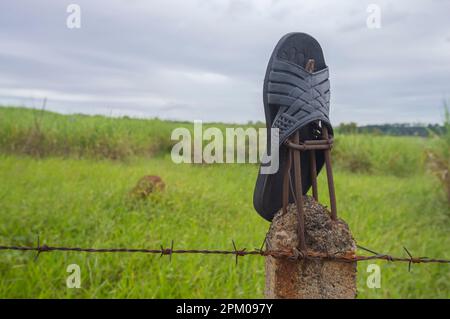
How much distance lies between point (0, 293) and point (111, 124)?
455 centimetres

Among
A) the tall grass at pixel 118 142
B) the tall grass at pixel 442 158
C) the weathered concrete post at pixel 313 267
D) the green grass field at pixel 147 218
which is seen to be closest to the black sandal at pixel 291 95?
the weathered concrete post at pixel 313 267

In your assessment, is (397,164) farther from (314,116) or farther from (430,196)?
(314,116)

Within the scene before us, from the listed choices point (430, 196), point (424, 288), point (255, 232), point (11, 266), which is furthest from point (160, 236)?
point (430, 196)

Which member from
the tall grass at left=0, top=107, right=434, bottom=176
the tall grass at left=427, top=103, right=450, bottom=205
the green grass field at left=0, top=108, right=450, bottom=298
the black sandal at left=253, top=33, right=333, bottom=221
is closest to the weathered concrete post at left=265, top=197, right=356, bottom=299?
the black sandal at left=253, top=33, right=333, bottom=221

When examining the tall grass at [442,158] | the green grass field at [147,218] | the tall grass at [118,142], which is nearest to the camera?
the green grass field at [147,218]

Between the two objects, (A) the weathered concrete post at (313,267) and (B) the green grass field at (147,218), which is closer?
(A) the weathered concrete post at (313,267)

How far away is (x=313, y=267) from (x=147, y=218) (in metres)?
2.58

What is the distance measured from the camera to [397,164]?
23.0 ft

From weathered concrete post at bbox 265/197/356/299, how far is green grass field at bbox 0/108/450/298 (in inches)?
45.0

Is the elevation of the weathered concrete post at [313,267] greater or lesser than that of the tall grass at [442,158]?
lesser

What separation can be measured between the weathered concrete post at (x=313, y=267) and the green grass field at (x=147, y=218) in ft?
3.75

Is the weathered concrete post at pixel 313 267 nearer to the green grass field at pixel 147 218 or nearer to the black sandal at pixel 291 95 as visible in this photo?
the black sandal at pixel 291 95

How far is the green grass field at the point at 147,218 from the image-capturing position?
2.46 metres
